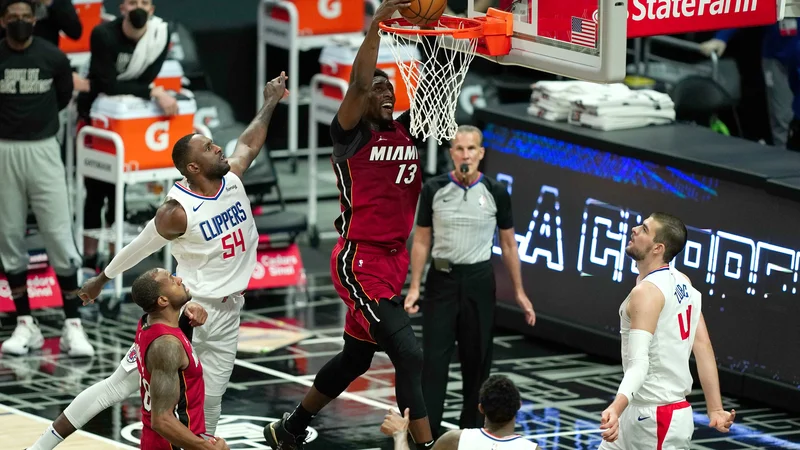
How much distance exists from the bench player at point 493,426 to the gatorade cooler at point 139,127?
21.5ft

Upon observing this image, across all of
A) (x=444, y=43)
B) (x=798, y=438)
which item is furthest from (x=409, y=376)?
(x=798, y=438)

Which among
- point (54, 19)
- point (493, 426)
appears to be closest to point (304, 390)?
point (54, 19)

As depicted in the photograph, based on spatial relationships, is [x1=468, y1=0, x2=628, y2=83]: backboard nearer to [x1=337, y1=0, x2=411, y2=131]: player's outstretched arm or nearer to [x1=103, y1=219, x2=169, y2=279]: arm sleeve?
[x1=337, y1=0, x2=411, y2=131]: player's outstretched arm

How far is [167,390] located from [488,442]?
1708 millimetres

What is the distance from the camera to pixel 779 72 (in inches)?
637

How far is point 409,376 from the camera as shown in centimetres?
939

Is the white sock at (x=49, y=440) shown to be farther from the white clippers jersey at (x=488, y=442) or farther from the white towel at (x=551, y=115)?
the white towel at (x=551, y=115)

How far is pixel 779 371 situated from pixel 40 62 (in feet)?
19.0

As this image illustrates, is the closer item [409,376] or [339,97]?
[409,376]

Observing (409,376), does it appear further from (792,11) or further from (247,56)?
(247,56)

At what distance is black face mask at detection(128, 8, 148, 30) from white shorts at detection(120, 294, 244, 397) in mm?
4734

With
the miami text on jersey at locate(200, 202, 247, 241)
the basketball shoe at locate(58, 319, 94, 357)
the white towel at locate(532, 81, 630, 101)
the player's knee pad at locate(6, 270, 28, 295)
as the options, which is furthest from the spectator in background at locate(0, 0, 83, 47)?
the miami text on jersey at locate(200, 202, 247, 241)

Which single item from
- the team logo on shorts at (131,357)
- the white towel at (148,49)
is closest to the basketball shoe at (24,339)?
the white towel at (148,49)

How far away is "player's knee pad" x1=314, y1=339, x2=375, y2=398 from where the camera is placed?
981cm
